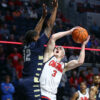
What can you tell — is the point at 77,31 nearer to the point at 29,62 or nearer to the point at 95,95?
the point at 29,62

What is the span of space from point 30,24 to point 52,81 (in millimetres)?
8999

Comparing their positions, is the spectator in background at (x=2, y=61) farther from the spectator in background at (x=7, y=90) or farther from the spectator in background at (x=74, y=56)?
the spectator in background at (x=74, y=56)

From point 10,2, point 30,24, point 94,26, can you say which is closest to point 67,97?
point 30,24

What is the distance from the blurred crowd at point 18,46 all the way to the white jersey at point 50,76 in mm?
3988

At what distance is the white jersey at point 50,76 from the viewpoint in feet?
12.5

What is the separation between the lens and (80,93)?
23.8 feet

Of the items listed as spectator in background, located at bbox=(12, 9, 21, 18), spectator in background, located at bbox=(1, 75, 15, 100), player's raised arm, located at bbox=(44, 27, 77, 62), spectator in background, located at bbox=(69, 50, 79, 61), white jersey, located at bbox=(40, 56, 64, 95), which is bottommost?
spectator in background, located at bbox=(1, 75, 15, 100)

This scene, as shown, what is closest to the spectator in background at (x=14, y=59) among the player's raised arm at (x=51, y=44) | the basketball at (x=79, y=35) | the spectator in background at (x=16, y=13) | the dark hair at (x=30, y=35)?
the spectator in background at (x=16, y=13)

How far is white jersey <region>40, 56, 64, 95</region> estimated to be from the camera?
3.79 metres

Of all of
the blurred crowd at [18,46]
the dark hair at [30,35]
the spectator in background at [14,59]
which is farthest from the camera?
the spectator in background at [14,59]

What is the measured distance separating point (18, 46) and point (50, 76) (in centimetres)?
618

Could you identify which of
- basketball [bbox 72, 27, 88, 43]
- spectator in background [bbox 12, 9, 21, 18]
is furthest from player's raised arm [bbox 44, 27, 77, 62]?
spectator in background [bbox 12, 9, 21, 18]

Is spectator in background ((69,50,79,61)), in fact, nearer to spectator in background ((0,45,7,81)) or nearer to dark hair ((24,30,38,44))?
spectator in background ((0,45,7,81))

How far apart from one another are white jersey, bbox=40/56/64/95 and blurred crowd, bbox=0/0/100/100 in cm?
399
